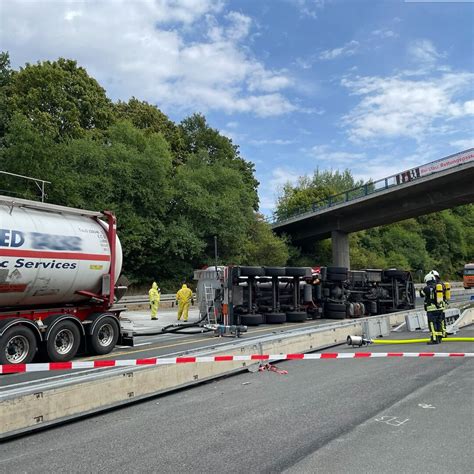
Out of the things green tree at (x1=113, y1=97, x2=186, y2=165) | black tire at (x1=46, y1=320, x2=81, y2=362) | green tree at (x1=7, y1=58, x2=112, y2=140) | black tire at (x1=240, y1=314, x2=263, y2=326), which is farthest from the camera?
green tree at (x1=113, y1=97, x2=186, y2=165)

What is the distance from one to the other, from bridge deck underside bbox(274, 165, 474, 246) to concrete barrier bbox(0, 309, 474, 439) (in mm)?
28201

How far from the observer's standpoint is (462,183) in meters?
34.8

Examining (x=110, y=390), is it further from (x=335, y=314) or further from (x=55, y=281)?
(x=335, y=314)

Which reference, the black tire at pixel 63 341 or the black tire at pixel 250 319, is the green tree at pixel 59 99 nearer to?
→ the black tire at pixel 250 319

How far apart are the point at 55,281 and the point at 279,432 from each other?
6137 millimetres

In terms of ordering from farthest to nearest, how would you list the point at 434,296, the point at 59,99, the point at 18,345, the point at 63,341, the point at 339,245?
the point at 339,245 < the point at 59,99 < the point at 434,296 < the point at 63,341 < the point at 18,345

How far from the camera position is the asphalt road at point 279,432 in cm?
444

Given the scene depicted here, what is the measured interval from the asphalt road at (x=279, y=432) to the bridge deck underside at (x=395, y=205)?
28.8 m

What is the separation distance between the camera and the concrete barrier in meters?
5.38

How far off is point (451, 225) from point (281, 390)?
268 feet

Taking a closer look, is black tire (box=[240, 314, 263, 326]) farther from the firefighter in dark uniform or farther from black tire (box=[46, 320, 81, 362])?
black tire (box=[46, 320, 81, 362])

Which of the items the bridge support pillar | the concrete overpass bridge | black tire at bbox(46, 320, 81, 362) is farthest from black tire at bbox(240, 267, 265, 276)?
the bridge support pillar

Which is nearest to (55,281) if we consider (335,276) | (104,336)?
(104,336)

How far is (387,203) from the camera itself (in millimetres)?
41156
